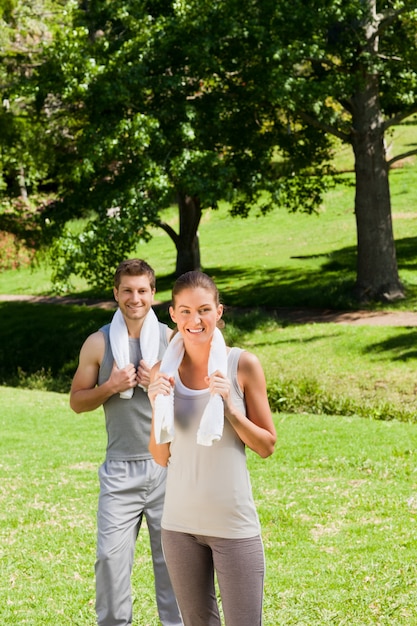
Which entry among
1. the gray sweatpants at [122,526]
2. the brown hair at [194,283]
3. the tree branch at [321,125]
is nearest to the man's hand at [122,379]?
the gray sweatpants at [122,526]

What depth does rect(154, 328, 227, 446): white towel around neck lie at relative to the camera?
3.76 m

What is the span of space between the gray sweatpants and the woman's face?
4.82 feet

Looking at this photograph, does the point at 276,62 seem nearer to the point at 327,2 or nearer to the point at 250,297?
the point at 327,2

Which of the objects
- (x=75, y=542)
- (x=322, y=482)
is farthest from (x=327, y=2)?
(x=75, y=542)

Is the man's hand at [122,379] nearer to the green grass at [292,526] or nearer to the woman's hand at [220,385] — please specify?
the woman's hand at [220,385]

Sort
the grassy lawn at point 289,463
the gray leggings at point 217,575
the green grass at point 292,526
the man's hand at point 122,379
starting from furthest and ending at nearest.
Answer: the grassy lawn at point 289,463 < the green grass at point 292,526 < the man's hand at point 122,379 < the gray leggings at point 217,575

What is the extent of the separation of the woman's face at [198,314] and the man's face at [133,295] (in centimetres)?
121

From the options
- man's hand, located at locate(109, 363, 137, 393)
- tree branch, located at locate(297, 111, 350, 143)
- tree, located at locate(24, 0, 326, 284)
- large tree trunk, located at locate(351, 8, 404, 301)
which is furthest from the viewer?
large tree trunk, located at locate(351, 8, 404, 301)

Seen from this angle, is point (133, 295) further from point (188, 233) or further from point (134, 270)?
point (188, 233)

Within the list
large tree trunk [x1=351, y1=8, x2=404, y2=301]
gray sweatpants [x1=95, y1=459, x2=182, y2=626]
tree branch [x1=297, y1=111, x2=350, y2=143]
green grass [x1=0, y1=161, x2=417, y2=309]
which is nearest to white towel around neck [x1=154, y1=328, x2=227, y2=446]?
gray sweatpants [x1=95, y1=459, x2=182, y2=626]

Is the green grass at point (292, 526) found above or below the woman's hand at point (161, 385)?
below

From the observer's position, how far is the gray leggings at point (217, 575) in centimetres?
391

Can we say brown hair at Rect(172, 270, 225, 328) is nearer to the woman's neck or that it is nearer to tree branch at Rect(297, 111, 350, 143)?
the woman's neck

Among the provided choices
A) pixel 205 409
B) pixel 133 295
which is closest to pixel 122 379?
pixel 133 295
